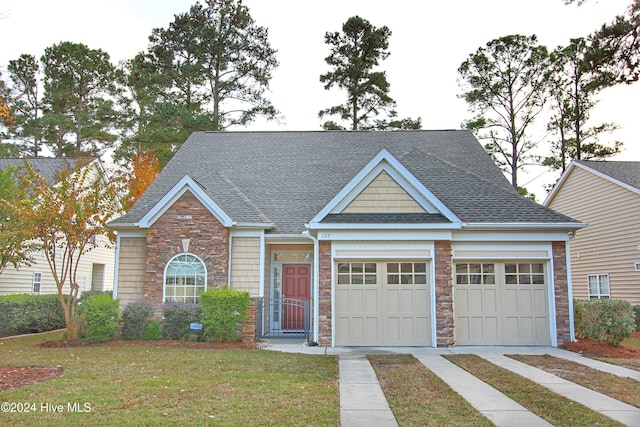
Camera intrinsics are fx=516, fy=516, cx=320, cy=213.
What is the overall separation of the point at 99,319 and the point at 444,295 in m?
9.01

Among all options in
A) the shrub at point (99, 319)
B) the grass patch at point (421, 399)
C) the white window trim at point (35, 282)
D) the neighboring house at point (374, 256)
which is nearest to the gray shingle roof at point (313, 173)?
the neighboring house at point (374, 256)

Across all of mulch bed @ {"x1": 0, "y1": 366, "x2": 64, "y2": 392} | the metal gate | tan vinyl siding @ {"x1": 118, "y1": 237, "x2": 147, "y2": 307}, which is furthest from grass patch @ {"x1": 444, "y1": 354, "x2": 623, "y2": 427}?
tan vinyl siding @ {"x1": 118, "y1": 237, "x2": 147, "y2": 307}

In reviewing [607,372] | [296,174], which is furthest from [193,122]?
[607,372]

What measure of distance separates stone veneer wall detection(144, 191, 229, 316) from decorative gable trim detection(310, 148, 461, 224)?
337 centimetres

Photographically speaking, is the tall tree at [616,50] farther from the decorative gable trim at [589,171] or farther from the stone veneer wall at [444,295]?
the decorative gable trim at [589,171]

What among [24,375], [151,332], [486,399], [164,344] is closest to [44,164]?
[151,332]

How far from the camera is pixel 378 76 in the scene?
3241cm

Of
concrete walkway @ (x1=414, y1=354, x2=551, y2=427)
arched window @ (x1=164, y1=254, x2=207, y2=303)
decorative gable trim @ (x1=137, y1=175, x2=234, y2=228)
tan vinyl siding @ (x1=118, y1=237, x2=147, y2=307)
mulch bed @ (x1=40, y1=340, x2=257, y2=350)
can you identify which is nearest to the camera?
concrete walkway @ (x1=414, y1=354, x2=551, y2=427)

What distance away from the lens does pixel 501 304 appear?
1361 centimetres

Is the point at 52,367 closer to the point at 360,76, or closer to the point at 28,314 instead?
the point at 28,314

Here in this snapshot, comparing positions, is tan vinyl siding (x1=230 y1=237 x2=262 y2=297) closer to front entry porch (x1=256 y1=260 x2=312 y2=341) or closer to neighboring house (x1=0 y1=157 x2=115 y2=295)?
front entry porch (x1=256 y1=260 x2=312 y2=341)

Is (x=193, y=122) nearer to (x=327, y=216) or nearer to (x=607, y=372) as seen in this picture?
(x=327, y=216)

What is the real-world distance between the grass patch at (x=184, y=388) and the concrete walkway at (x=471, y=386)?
309 mm

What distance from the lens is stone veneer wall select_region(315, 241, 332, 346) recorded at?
13273 mm
